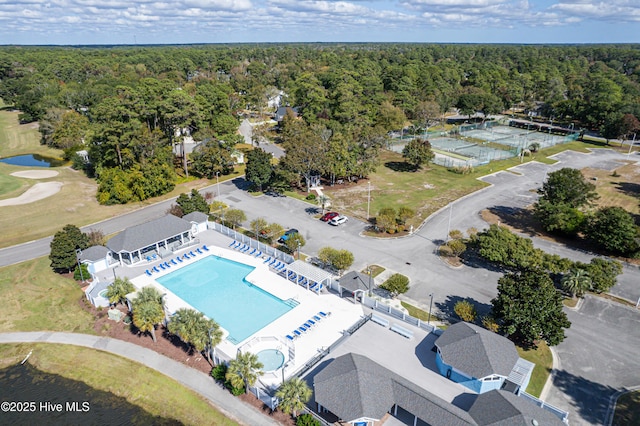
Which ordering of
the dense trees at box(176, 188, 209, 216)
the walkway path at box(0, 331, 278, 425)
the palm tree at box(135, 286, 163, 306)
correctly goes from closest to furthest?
the walkway path at box(0, 331, 278, 425) → the palm tree at box(135, 286, 163, 306) → the dense trees at box(176, 188, 209, 216)

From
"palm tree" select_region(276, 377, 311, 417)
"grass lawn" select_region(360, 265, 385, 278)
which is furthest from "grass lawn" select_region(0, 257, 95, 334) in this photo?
"grass lawn" select_region(360, 265, 385, 278)

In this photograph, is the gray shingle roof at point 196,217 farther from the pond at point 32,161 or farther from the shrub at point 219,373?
the pond at point 32,161

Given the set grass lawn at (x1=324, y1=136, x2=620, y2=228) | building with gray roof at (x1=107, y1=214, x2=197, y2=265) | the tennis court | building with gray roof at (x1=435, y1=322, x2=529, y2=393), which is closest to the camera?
building with gray roof at (x1=435, y1=322, x2=529, y2=393)

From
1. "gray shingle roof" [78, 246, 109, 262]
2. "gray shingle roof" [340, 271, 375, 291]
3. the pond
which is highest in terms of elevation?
"gray shingle roof" [340, 271, 375, 291]

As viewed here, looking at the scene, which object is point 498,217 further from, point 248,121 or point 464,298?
point 248,121

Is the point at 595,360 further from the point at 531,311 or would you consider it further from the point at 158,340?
the point at 158,340

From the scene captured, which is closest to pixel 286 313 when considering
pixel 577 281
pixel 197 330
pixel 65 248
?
pixel 197 330

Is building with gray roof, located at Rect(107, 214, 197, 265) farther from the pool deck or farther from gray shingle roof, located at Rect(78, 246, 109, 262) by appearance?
the pool deck

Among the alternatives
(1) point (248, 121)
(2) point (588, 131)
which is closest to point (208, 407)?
(1) point (248, 121)
